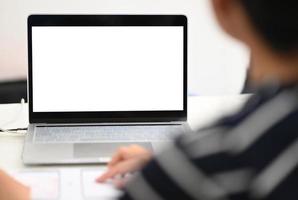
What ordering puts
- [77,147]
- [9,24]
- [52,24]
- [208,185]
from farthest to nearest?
[9,24] → [52,24] → [77,147] → [208,185]

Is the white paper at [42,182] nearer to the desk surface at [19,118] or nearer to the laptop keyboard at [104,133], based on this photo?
the desk surface at [19,118]

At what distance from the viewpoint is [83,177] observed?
1065 millimetres

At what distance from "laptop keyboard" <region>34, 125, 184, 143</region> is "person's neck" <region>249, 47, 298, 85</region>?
0.78 m

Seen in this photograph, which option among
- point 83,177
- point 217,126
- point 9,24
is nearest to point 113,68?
point 83,177

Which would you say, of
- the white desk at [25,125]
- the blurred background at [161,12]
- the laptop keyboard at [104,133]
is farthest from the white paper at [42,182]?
the blurred background at [161,12]

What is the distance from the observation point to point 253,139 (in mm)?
446

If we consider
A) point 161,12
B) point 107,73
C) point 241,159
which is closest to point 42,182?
point 107,73

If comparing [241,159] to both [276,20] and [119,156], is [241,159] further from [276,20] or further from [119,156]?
[119,156]

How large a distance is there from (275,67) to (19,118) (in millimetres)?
1223

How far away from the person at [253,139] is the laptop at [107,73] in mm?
878

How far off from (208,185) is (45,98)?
0.99m

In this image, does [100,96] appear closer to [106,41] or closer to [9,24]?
[106,41]

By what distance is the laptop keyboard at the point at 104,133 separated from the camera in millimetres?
1264

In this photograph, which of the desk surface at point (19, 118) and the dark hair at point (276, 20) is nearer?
the dark hair at point (276, 20)
